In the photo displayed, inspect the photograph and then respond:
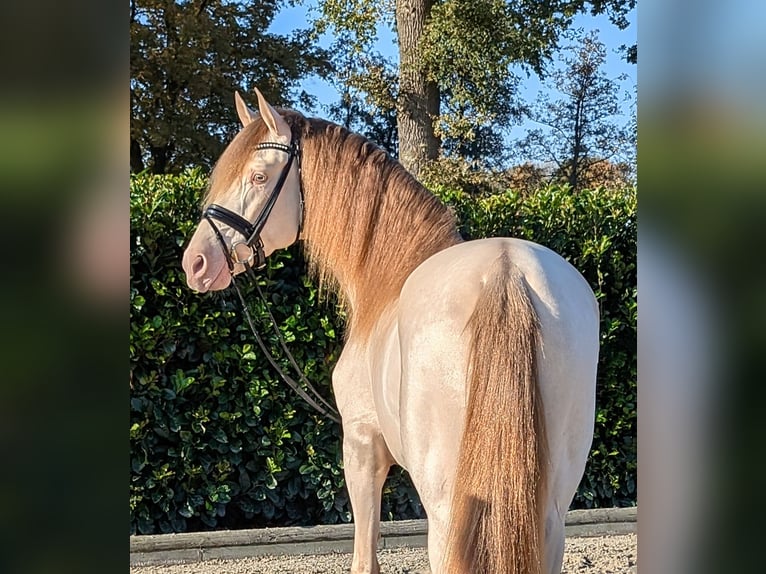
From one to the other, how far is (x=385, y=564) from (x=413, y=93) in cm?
571

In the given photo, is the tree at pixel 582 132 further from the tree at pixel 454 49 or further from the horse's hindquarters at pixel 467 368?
the horse's hindquarters at pixel 467 368

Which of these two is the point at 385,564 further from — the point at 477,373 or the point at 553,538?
the point at 477,373

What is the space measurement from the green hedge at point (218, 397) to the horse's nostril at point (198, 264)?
4.65ft

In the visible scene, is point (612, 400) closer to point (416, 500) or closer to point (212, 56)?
point (416, 500)

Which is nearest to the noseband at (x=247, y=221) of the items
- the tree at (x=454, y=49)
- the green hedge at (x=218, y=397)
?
the green hedge at (x=218, y=397)

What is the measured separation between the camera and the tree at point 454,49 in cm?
771

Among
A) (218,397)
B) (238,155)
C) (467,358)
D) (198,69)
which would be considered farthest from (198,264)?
(198,69)

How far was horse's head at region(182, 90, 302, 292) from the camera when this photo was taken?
2.27 m

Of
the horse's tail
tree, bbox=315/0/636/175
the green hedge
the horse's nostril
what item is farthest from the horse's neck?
tree, bbox=315/0/636/175

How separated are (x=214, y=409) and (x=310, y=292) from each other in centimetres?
85

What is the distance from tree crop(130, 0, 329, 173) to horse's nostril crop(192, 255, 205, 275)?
7.39 meters

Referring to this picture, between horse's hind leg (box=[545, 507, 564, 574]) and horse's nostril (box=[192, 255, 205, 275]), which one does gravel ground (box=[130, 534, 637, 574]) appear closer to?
horse's nostril (box=[192, 255, 205, 275])
